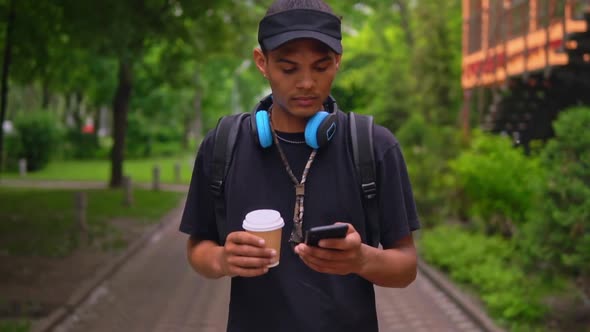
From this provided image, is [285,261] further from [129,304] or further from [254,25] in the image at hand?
[254,25]

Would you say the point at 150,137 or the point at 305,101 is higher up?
the point at 150,137

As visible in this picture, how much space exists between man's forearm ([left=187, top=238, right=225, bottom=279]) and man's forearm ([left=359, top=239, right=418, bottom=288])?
1.40ft

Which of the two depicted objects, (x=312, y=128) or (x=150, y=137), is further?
(x=150, y=137)

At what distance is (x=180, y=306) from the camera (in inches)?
362

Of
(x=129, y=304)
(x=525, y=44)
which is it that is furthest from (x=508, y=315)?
(x=525, y=44)

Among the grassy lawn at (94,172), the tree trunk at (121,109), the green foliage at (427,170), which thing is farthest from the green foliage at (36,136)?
the green foliage at (427,170)

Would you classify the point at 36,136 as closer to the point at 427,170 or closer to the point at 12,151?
the point at 12,151

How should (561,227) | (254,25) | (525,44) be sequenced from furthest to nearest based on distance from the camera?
1. (254,25)
2. (525,44)
3. (561,227)

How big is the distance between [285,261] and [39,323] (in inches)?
252

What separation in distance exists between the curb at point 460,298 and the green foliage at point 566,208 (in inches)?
33.9

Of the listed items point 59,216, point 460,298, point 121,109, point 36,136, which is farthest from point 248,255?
point 36,136

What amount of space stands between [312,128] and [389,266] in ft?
1.48

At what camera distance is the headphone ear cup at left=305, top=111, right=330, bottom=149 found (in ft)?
7.17

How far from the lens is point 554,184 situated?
7.89 m
